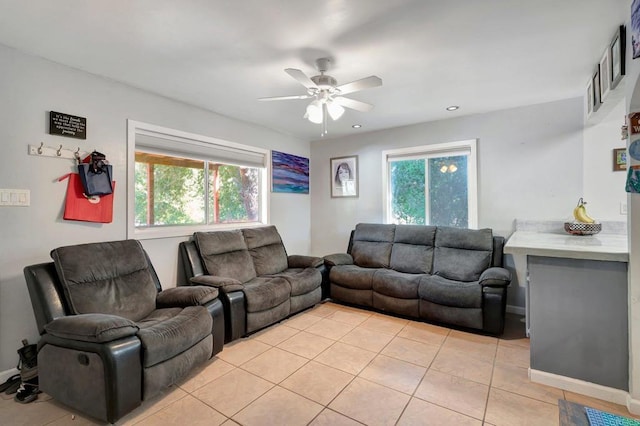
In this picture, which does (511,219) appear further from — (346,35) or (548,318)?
(346,35)

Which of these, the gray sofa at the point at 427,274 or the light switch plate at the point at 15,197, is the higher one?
the light switch plate at the point at 15,197

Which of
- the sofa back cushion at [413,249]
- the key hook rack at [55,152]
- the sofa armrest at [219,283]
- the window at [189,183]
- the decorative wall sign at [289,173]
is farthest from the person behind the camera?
the decorative wall sign at [289,173]

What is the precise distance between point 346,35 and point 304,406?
248cm

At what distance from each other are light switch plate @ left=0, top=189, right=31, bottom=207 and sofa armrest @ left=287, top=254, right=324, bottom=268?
2.69 m

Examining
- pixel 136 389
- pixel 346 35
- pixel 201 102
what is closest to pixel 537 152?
pixel 346 35

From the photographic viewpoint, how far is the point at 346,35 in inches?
80.7

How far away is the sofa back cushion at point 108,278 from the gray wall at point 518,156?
317 cm

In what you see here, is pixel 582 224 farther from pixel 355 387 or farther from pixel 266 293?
pixel 266 293

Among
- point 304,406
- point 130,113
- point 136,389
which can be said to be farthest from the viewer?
point 130,113

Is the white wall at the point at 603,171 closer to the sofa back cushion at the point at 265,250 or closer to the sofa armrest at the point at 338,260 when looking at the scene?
the sofa armrest at the point at 338,260

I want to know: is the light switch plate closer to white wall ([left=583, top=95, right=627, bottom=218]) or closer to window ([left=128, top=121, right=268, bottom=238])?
window ([left=128, top=121, right=268, bottom=238])

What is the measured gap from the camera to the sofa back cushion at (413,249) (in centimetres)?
378

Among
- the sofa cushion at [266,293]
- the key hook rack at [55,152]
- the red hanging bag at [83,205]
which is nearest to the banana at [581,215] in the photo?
the sofa cushion at [266,293]

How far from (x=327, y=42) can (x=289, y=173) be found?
2795 mm
